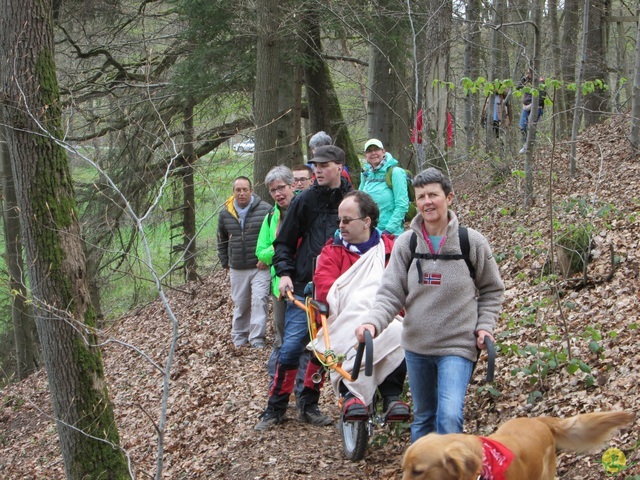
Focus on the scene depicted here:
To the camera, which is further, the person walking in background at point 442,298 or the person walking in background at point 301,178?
the person walking in background at point 301,178

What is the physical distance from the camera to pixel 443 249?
419 cm

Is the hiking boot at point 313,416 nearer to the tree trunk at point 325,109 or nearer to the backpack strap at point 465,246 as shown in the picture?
the backpack strap at point 465,246

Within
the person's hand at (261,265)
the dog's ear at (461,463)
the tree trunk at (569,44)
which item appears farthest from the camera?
the tree trunk at (569,44)

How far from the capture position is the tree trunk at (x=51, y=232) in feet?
22.5

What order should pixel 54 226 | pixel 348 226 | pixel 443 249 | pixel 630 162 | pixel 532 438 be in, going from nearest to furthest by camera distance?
pixel 532 438, pixel 443 249, pixel 348 226, pixel 54 226, pixel 630 162

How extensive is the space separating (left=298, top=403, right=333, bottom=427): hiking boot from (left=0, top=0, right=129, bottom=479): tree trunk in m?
1.94

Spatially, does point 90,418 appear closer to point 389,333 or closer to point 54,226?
point 54,226

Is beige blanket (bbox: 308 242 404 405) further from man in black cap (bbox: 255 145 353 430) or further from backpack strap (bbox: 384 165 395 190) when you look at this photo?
backpack strap (bbox: 384 165 395 190)

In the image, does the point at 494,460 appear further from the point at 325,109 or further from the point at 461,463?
the point at 325,109

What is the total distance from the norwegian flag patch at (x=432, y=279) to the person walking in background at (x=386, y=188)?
3.65m

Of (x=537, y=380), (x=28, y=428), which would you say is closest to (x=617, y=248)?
(x=537, y=380)

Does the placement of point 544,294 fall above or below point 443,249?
below

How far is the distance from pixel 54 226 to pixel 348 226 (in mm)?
3181

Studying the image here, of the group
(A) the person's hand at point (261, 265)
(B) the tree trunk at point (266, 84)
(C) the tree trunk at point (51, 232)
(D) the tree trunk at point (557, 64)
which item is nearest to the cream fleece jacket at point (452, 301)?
(C) the tree trunk at point (51, 232)
